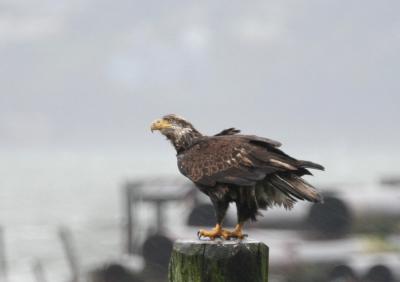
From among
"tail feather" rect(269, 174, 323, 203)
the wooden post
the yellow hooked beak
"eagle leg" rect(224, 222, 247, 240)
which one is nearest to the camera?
the wooden post

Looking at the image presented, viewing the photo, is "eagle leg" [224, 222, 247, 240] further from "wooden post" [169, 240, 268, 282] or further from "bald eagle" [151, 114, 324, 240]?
"wooden post" [169, 240, 268, 282]

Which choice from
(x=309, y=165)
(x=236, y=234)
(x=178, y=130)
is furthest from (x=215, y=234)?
(x=178, y=130)

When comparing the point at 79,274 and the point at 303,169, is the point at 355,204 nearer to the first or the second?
the point at 79,274

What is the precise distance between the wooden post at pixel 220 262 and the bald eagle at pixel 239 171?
603mm

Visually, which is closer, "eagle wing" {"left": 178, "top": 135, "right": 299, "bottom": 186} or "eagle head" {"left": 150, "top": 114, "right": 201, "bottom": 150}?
"eagle wing" {"left": 178, "top": 135, "right": 299, "bottom": 186}

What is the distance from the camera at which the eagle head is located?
27.0ft

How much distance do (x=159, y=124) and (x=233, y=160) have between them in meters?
0.90

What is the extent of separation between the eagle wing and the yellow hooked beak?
30cm

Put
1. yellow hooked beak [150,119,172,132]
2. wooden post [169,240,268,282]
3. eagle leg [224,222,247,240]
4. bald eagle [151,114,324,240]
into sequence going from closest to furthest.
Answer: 1. wooden post [169,240,268,282]
2. eagle leg [224,222,247,240]
3. bald eagle [151,114,324,240]
4. yellow hooked beak [150,119,172,132]

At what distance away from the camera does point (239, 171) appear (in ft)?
24.6

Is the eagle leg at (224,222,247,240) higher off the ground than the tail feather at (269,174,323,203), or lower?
lower

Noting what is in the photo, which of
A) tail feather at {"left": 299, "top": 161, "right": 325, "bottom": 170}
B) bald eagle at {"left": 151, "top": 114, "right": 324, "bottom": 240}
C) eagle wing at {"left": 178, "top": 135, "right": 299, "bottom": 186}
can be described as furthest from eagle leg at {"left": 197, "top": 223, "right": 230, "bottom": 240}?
tail feather at {"left": 299, "top": 161, "right": 325, "bottom": 170}

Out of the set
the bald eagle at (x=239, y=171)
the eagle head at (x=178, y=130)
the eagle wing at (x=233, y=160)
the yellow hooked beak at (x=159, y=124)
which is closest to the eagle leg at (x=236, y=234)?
the bald eagle at (x=239, y=171)

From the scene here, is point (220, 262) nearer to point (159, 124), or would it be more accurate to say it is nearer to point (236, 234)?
point (236, 234)
